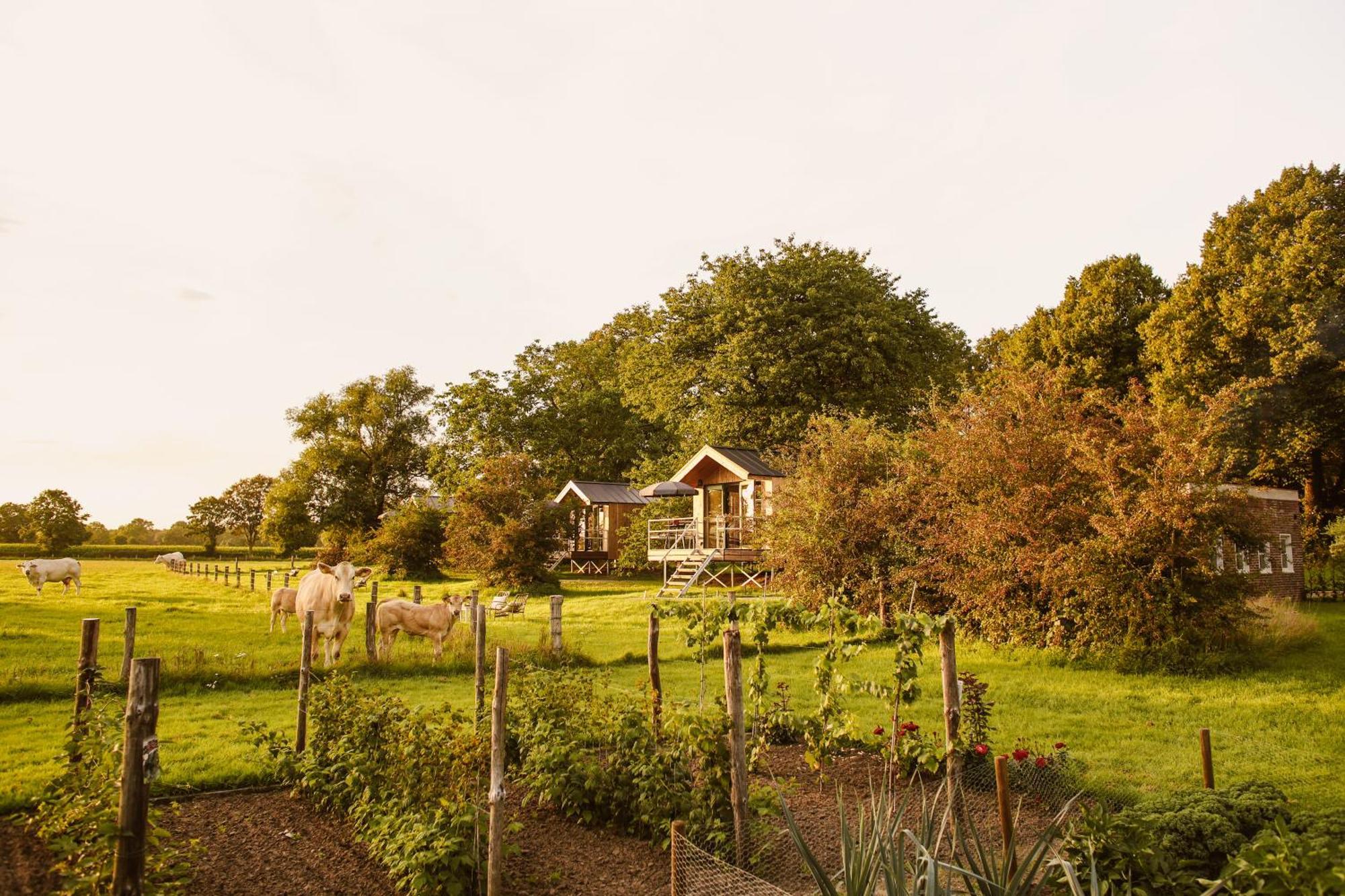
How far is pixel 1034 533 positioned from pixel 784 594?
8357 mm

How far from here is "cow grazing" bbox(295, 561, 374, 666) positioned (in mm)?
14008

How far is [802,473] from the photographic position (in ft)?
70.4

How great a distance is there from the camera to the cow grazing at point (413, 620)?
15000 mm

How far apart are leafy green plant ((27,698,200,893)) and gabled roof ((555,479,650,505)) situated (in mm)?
35000

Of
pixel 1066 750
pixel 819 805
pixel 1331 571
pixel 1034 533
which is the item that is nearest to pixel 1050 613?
pixel 1034 533

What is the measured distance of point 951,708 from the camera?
19.3 ft

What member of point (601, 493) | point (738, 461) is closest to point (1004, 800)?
point (738, 461)

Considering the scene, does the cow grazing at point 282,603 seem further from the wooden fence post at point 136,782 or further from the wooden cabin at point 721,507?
the wooden fence post at point 136,782

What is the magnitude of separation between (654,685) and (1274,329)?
29.3 m

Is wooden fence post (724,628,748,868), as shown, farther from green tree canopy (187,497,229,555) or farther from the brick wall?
green tree canopy (187,497,229,555)

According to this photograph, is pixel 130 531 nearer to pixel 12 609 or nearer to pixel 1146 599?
pixel 12 609

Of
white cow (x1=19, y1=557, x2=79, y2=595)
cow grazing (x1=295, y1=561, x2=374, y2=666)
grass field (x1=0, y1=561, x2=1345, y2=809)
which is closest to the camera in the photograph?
grass field (x1=0, y1=561, x2=1345, y2=809)

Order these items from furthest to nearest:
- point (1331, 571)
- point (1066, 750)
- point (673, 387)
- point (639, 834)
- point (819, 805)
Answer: point (673, 387) < point (1331, 571) < point (1066, 750) < point (819, 805) < point (639, 834)

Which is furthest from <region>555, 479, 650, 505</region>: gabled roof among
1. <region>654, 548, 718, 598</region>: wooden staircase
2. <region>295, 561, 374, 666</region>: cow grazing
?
<region>295, 561, 374, 666</region>: cow grazing
